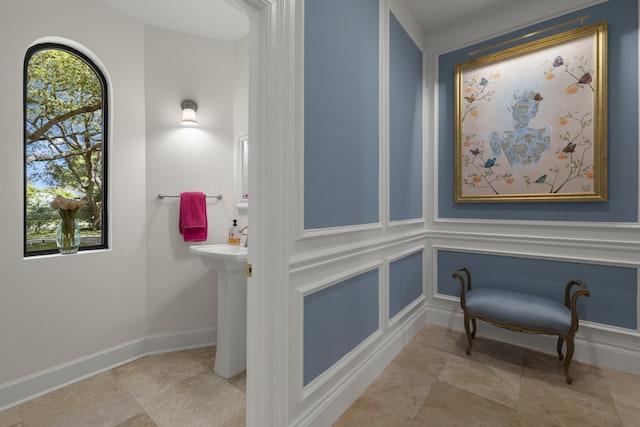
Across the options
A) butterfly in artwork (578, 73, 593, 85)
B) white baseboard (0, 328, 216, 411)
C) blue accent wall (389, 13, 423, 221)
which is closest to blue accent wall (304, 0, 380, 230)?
blue accent wall (389, 13, 423, 221)

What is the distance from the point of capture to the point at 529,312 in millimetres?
1993

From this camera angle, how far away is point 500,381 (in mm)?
1956

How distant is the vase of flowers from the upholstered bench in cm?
285

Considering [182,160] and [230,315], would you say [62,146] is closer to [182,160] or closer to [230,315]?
[182,160]

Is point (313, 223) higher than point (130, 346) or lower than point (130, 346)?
higher

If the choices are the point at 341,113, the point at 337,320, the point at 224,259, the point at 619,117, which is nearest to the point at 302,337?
the point at 337,320

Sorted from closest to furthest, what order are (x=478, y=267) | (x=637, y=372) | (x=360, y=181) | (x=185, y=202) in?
(x=360, y=181), (x=637, y=372), (x=185, y=202), (x=478, y=267)

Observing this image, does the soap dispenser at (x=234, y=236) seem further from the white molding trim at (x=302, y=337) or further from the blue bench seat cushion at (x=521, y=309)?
the blue bench seat cushion at (x=521, y=309)

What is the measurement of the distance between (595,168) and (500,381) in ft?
5.43

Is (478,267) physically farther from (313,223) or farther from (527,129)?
(313,223)

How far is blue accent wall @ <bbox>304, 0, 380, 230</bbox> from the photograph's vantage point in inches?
57.9

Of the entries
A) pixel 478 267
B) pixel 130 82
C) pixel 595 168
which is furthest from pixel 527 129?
pixel 130 82

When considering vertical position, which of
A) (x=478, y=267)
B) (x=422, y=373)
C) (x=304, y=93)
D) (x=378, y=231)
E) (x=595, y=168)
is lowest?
(x=422, y=373)

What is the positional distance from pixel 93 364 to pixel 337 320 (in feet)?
5.96
